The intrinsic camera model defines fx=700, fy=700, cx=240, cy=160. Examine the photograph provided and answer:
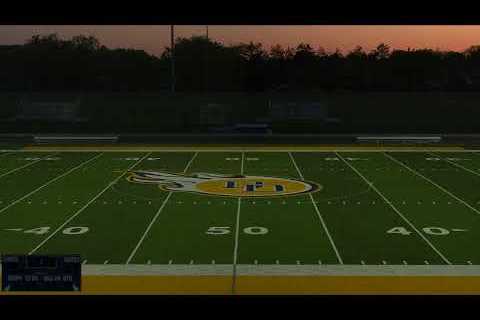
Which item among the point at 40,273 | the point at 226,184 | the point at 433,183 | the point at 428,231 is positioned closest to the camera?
the point at 40,273

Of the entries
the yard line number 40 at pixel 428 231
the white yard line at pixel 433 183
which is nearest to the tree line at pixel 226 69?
the white yard line at pixel 433 183

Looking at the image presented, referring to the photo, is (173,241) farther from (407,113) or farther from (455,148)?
(407,113)

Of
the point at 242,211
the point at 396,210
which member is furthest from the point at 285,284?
the point at 396,210

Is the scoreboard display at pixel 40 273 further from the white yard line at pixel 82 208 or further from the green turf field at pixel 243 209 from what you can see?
the white yard line at pixel 82 208

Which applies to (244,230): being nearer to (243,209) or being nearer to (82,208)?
(243,209)

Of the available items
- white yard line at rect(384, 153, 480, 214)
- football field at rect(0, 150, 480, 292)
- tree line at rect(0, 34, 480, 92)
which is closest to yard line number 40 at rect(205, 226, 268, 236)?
football field at rect(0, 150, 480, 292)
